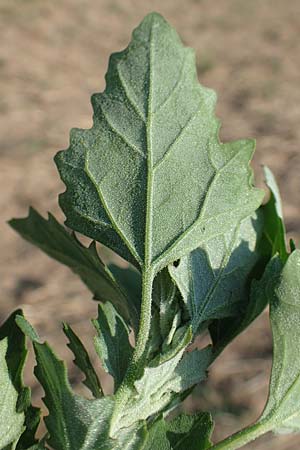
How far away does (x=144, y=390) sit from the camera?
570 mm

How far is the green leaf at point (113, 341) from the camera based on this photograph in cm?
60

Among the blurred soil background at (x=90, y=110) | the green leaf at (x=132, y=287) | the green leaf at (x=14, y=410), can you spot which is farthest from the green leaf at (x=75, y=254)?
the blurred soil background at (x=90, y=110)

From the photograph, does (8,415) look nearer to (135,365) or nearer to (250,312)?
(135,365)

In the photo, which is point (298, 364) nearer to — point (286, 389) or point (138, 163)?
point (286, 389)

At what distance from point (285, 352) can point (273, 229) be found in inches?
5.9

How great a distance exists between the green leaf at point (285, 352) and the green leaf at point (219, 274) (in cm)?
6

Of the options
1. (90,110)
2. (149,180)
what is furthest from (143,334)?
(90,110)

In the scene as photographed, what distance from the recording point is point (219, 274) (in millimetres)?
677

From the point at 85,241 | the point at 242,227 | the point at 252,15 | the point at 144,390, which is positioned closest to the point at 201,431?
the point at 144,390

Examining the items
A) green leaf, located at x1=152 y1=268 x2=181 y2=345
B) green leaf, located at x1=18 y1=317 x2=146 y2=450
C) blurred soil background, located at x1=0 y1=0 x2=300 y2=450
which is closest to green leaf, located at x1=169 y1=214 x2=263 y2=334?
green leaf, located at x1=152 y1=268 x2=181 y2=345

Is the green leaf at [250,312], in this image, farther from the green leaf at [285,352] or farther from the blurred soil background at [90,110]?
the blurred soil background at [90,110]

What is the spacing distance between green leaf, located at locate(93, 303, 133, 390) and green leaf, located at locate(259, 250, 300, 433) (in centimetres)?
11

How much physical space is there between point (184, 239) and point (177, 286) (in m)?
0.04

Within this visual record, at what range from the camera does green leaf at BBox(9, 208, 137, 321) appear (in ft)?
2.20
